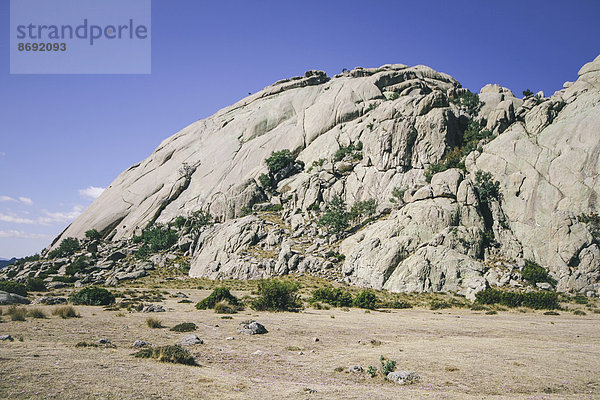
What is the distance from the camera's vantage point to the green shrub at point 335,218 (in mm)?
64938

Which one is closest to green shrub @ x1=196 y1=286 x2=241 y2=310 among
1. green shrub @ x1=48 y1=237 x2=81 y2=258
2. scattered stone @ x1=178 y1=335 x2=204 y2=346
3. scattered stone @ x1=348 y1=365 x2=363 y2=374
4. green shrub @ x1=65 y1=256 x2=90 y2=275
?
scattered stone @ x1=178 y1=335 x2=204 y2=346

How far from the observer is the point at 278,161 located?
91562 mm

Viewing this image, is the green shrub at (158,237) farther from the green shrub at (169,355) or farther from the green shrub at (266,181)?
the green shrub at (169,355)

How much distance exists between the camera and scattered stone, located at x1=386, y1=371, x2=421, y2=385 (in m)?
12.0

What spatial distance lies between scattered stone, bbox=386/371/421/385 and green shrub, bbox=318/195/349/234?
172 feet

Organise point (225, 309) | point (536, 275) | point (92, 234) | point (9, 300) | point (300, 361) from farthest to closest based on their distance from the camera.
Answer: point (92, 234) < point (536, 275) < point (225, 309) < point (9, 300) < point (300, 361)

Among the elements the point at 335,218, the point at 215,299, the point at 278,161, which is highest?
the point at 278,161

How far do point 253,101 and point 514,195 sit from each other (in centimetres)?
9411

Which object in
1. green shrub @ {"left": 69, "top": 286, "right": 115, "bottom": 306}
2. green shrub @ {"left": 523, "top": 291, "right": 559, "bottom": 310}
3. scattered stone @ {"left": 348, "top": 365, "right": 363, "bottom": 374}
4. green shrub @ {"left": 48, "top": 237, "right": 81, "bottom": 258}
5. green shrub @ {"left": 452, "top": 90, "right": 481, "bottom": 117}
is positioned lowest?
green shrub @ {"left": 523, "top": 291, "right": 559, "bottom": 310}

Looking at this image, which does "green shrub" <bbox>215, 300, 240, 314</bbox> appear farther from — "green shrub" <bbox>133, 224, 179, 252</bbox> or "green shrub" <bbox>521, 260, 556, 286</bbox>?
"green shrub" <bbox>133, 224, 179, 252</bbox>

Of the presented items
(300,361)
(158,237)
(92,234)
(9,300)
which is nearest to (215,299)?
(9,300)

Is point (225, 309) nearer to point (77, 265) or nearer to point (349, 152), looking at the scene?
point (77, 265)

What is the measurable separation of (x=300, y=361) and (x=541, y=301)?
1307 inches

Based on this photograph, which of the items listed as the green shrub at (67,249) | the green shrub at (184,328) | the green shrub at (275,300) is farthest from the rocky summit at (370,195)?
the green shrub at (184,328)
